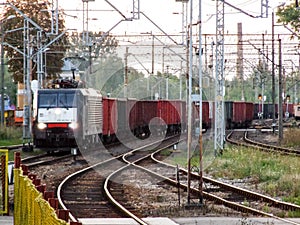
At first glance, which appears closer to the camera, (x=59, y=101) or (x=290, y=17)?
(x=59, y=101)

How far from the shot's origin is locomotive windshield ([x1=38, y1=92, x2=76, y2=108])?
33250 millimetres

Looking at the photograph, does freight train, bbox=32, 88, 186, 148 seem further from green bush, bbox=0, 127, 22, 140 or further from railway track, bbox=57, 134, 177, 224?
green bush, bbox=0, 127, 22, 140

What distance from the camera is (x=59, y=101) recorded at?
3338 centimetres

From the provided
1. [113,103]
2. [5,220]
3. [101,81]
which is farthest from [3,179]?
[101,81]

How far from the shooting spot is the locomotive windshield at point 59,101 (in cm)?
3325

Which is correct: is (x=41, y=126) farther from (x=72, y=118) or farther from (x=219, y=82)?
(x=219, y=82)

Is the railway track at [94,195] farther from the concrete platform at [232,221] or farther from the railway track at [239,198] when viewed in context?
the railway track at [239,198]

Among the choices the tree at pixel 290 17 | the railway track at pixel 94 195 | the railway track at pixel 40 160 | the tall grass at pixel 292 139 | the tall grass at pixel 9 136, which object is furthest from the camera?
the tree at pixel 290 17

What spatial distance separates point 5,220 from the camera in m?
14.6

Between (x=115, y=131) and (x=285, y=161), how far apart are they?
18.8m

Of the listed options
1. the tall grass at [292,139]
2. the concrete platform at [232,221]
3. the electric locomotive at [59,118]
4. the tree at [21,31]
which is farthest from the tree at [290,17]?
the concrete platform at [232,221]

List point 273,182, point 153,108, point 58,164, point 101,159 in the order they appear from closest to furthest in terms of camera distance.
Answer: point 273,182 < point 58,164 < point 101,159 < point 153,108

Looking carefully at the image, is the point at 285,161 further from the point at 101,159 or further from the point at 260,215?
the point at 260,215

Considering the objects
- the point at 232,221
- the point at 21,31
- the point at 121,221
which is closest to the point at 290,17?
the point at 21,31
